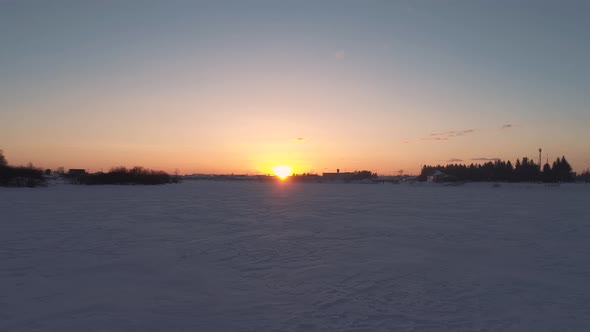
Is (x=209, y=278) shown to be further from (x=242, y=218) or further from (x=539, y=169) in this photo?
(x=539, y=169)

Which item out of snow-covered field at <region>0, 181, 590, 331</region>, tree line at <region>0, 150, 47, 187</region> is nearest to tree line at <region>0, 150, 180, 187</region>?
tree line at <region>0, 150, 47, 187</region>

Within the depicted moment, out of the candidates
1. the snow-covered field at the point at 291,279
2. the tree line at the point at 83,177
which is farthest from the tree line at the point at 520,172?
the snow-covered field at the point at 291,279

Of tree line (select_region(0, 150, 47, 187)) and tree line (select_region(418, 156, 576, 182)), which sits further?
tree line (select_region(418, 156, 576, 182))

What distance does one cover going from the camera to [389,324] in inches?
188

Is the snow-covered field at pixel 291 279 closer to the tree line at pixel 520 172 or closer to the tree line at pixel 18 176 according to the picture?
the tree line at pixel 18 176

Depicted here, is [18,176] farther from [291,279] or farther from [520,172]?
[520,172]

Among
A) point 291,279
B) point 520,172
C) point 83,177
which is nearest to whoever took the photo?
point 291,279

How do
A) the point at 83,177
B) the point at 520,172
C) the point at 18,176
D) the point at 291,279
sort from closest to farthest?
the point at 291,279 < the point at 18,176 < the point at 83,177 < the point at 520,172

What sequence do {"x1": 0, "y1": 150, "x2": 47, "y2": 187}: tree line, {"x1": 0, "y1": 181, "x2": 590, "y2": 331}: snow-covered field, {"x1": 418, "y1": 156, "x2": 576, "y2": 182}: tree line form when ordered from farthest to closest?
{"x1": 418, "y1": 156, "x2": 576, "y2": 182}: tree line → {"x1": 0, "y1": 150, "x2": 47, "y2": 187}: tree line → {"x1": 0, "y1": 181, "x2": 590, "y2": 331}: snow-covered field

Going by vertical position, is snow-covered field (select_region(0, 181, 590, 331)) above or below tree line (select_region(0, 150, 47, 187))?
below

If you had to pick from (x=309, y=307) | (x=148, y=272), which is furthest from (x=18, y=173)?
(x=309, y=307)

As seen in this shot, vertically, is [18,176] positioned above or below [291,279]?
above

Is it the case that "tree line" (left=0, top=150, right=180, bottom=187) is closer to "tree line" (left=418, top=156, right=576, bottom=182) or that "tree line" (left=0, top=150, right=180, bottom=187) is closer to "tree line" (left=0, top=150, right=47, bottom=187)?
"tree line" (left=0, top=150, right=47, bottom=187)

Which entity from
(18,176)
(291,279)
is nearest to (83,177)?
(18,176)
